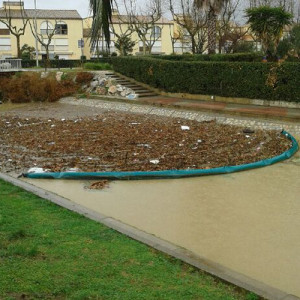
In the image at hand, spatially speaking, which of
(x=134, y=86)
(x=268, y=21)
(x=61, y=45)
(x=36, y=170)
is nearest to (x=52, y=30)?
(x=61, y=45)

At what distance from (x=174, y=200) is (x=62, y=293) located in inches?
123

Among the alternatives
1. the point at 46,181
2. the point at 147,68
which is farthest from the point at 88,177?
the point at 147,68

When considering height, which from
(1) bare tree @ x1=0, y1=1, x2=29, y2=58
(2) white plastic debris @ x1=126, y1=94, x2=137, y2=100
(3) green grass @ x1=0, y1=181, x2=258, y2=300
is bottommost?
(3) green grass @ x1=0, y1=181, x2=258, y2=300

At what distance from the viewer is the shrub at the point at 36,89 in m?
22.6

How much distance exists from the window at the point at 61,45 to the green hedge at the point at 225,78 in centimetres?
4099

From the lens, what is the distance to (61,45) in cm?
6016

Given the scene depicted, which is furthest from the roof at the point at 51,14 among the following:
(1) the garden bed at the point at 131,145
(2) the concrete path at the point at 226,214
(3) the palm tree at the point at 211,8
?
(2) the concrete path at the point at 226,214

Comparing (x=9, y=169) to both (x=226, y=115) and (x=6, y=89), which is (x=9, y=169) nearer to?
(x=226, y=115)

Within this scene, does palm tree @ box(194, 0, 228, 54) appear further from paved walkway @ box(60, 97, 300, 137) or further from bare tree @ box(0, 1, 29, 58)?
bare tree @ box(0, 1, 29, 58)

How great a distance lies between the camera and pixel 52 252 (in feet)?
13.4

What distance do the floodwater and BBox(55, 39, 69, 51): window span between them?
5544 cm

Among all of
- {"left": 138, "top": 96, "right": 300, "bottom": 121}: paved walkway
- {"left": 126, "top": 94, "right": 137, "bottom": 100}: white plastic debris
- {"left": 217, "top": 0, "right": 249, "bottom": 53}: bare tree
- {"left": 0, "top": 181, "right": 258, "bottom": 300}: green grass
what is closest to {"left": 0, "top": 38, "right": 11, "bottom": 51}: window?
{"left": 217, "top": 0, "right": 249, "bottom": 53}: bare tree

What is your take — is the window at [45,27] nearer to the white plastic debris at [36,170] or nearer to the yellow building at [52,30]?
the yellow building at [52,30]

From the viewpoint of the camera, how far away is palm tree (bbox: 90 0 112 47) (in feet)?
16.4
